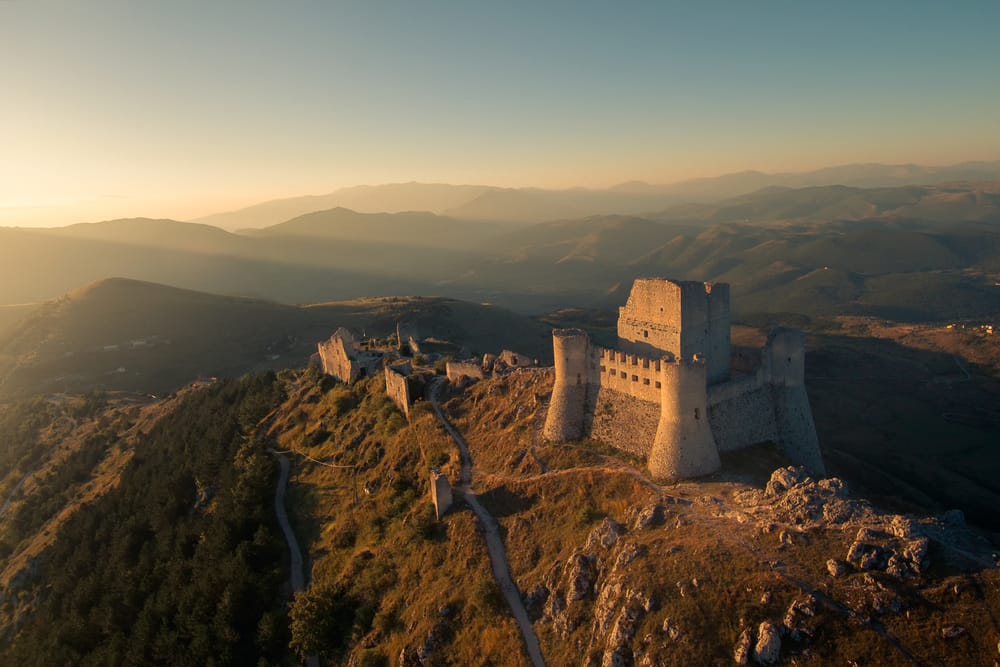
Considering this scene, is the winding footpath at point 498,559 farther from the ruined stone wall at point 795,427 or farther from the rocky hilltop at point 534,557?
the ruined stone wall at point 795,427

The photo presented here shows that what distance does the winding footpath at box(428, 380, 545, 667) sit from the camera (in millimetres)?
28094

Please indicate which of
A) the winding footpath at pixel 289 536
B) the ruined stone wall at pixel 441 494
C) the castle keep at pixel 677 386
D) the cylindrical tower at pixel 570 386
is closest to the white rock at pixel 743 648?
the castle keep at pixel 677 386

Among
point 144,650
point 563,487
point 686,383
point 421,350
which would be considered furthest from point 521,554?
point 421,350

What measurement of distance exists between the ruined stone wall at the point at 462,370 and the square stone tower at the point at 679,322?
15212 mm

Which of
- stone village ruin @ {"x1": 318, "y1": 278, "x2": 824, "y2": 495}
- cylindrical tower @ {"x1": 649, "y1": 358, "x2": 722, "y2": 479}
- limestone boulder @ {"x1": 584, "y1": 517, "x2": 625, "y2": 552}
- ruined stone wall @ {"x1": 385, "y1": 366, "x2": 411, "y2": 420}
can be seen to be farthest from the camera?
ruined stone wall @ {"x1": 385, "y1": 366, "x2": 411, "y2": 420}

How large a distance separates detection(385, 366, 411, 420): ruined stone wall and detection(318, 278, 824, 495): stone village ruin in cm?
1562

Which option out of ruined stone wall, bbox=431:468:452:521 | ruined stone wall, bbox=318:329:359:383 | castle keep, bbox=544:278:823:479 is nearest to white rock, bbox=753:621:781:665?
castle keep, bbox=544:278:823:479

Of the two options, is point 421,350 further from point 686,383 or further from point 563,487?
point 686,383

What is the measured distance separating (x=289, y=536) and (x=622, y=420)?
28.5 meters

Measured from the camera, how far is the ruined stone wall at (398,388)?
51375mm

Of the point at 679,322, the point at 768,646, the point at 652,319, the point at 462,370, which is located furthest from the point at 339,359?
the point at 768,646

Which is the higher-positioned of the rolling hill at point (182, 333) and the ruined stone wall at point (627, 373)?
the ruined stone wall at point (627, 373)

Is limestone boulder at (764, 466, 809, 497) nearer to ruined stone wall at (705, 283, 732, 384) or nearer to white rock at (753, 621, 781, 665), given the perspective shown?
white rock at (753, 621, 781, 665)

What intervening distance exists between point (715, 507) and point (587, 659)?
9.52m
